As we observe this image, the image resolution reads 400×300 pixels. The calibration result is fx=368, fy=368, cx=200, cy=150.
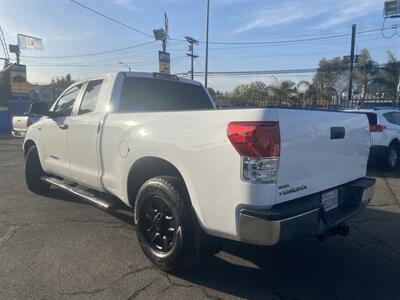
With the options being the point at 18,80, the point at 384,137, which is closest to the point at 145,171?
the point at 384,137

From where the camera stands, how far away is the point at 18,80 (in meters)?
26.8

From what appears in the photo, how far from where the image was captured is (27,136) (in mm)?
6324

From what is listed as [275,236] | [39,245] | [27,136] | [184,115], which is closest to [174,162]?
[184,115]

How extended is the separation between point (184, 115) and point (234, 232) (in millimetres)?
1099

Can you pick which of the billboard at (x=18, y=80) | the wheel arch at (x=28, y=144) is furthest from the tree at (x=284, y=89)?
the wheel arch at (x=28, y=144)

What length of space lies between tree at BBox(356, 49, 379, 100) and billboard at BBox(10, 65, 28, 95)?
2542cm

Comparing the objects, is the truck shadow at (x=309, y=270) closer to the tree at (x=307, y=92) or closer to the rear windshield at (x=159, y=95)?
the rear windshield at (x=159, y=95)

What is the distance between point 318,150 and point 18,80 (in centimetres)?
2807

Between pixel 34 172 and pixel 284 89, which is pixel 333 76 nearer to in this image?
pixel 284 89

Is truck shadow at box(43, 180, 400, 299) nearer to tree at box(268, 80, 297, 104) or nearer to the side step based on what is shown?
the side step

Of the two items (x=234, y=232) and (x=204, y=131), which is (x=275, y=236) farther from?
(x=204, y=131)

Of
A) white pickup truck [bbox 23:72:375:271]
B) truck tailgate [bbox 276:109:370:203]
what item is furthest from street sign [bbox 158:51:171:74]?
truck tailgate [bbox 276:109:370:203]

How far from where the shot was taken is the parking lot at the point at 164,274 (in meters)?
3.19

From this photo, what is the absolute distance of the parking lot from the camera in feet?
10.5
